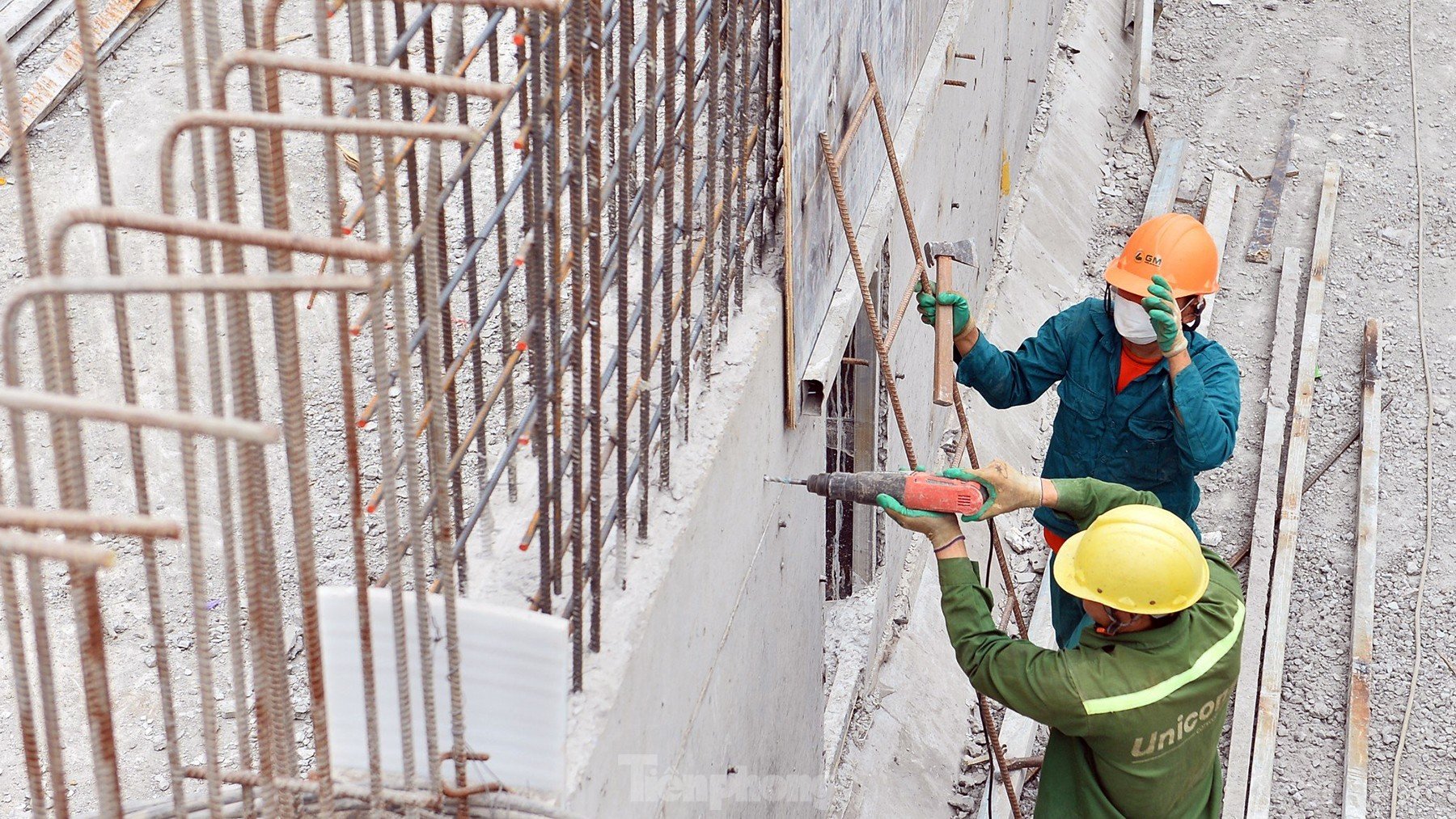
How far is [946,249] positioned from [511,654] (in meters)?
2.62

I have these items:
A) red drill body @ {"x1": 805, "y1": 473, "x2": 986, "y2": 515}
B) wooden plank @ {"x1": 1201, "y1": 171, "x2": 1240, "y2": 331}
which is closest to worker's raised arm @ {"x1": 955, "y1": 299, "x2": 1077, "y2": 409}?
red drill body @ {"x1": 805, "y1": 473, "x2": 986, "y2": 515}

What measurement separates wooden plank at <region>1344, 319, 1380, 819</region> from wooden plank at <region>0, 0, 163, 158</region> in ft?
21.3

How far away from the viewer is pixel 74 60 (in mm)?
6906

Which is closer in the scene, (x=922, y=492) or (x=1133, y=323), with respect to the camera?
(x=922, y=492)

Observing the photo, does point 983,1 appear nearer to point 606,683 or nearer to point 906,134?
point 906,134

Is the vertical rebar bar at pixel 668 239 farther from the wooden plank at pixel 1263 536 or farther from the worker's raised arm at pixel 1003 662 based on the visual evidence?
the wooden plank at pixel 1263 536

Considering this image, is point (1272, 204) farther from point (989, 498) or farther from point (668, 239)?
point (668, 239)

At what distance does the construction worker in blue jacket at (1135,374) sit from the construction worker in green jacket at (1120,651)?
0.65 meters

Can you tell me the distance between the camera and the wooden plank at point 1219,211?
8984mm

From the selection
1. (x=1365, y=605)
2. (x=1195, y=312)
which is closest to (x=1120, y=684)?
(x=1195, y=312)

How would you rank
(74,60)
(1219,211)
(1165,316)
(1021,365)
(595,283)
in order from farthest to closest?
(1219,211), (74,60), (1021,365), (1165,316), (595,283)

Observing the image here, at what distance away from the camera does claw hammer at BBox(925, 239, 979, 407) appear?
4426 mm

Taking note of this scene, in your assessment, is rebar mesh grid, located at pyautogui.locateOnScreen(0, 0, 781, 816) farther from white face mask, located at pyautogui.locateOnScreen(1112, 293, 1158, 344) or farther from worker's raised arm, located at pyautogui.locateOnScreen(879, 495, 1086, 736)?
white face mask, located at pyautogui.locateOnScreen(1112, 293, 1158, 344)

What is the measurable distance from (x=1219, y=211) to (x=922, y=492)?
669 centimetres
